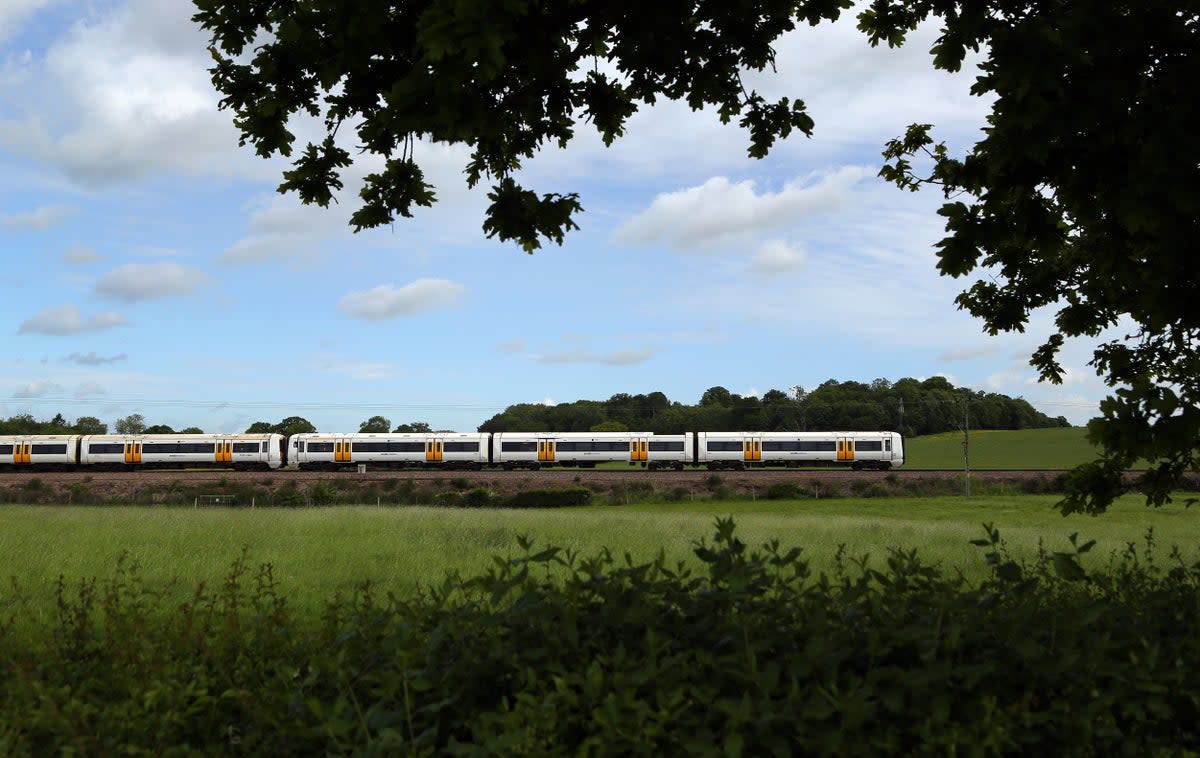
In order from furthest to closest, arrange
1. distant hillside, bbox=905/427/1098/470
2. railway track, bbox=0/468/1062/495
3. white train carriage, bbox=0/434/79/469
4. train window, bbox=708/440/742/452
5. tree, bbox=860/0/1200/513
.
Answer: distant hillside, bbox=905/427/1098/470
white train carriage, bbox=0/434/79/469
train window, bbox=708/440/742/452
railway track, bbox=0/468/1062/495
tree, bbox=860/0/1200/513

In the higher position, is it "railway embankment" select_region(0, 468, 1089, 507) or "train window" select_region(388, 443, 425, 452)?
"train window" select_region(388, 443, 425, 452)

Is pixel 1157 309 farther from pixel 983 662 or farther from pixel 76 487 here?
pixel 76 487

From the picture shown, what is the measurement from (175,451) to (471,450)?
58.0ft

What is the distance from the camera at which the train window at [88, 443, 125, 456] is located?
5791cm

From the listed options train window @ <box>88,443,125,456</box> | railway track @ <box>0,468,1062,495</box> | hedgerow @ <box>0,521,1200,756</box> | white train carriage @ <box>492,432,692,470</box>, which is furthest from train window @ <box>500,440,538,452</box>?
hedgerow @ <box>0,521,1200,756</box>

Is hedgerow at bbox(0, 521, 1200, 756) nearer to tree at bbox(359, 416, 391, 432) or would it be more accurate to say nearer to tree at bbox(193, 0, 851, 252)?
tree at bbox(193, 0, 851, 252)

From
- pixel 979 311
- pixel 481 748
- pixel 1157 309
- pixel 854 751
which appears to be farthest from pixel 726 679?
pixel 979 311

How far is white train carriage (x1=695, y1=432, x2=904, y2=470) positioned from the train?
2.3 inches

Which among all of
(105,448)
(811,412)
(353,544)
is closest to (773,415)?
(811,412)

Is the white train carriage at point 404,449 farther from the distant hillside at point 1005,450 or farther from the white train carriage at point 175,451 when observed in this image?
the distant hillside at point 1005,450

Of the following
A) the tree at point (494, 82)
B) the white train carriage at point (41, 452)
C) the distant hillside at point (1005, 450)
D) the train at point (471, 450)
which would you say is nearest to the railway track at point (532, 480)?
the train at point (471, 450)

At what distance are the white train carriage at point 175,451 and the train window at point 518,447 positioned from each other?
1386cm

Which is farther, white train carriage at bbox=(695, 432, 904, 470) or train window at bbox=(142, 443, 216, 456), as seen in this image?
train window at bbox=(142, 443, 216, 456)

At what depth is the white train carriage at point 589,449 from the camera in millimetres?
57188
